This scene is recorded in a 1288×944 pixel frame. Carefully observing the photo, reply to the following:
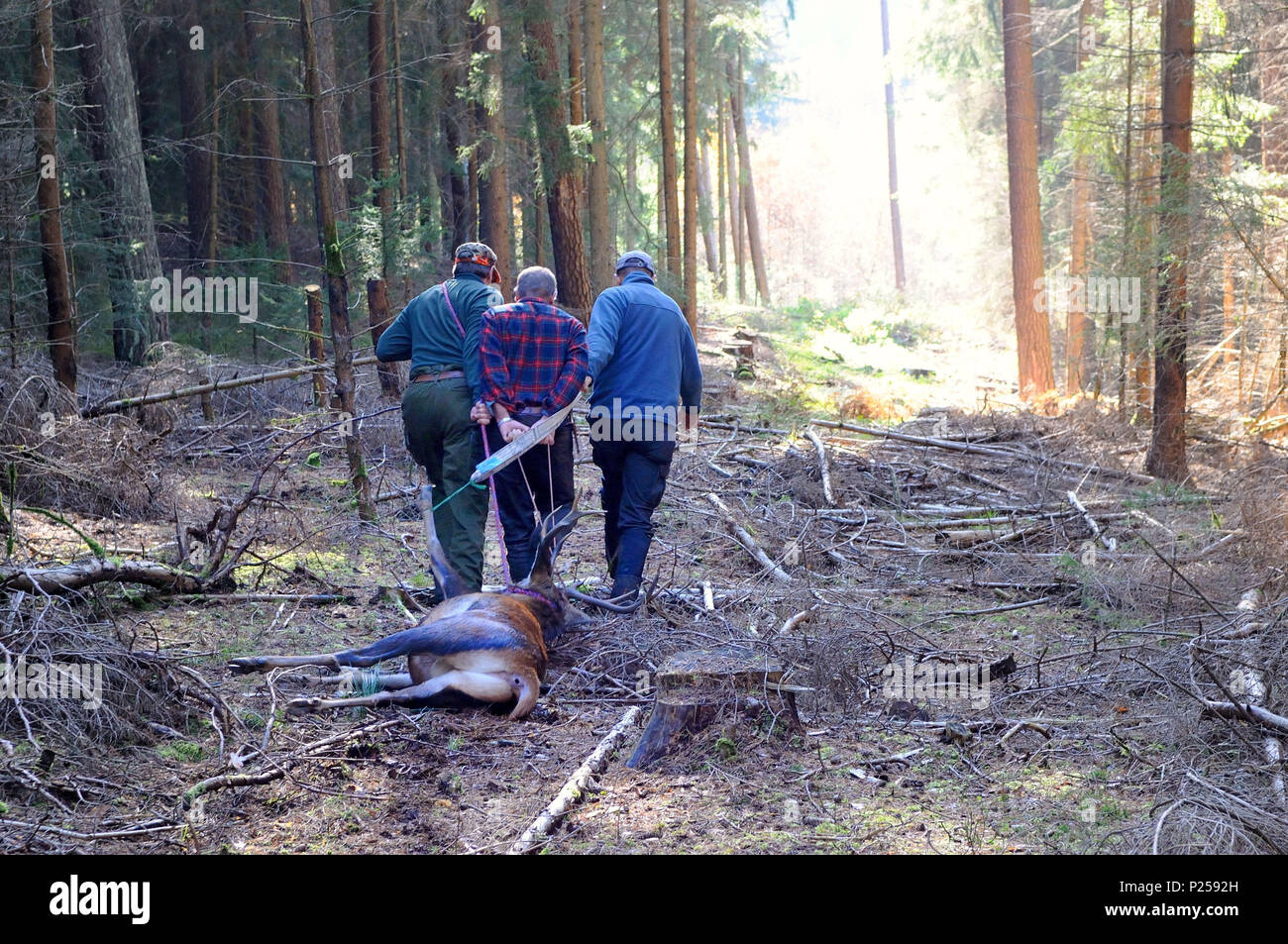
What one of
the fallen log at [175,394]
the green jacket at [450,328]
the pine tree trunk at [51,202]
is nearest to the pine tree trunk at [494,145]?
the fallen log at [175,394]

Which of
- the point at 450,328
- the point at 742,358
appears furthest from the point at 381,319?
the point at 450,328

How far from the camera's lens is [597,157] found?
15875 mm

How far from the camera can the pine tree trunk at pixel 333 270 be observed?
8555 mm

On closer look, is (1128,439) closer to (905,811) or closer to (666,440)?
(666,440)

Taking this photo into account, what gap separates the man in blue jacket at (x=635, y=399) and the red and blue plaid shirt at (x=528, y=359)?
375mm

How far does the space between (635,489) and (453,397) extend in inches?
55.4

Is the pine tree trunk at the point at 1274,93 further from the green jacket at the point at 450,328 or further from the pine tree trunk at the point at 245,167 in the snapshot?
the pine tree trunk at the point at 245,167

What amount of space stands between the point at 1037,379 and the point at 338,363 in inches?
579

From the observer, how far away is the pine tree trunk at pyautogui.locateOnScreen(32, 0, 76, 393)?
355 inches

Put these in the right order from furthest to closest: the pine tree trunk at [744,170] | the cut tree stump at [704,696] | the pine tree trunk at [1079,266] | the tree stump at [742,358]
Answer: the pine tree trunk at [744,170] → the tree stump at [742,358] → the pine tree trunk at [1079,266] → the cut tree stump at [704,696]

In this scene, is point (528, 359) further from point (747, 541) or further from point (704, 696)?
point (747, 541)

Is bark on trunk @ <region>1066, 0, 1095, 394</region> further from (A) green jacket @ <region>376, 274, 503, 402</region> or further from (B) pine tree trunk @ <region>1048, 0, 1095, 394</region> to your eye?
(A) green jacket @ <region>376, 274, 503, 402</region>

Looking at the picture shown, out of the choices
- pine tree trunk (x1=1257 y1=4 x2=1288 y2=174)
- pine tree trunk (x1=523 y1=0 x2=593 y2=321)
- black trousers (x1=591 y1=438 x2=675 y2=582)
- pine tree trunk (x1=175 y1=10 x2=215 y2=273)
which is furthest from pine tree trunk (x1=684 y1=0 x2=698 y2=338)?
black trousers (x1=591 y1=438 x2=675 y2=582)
